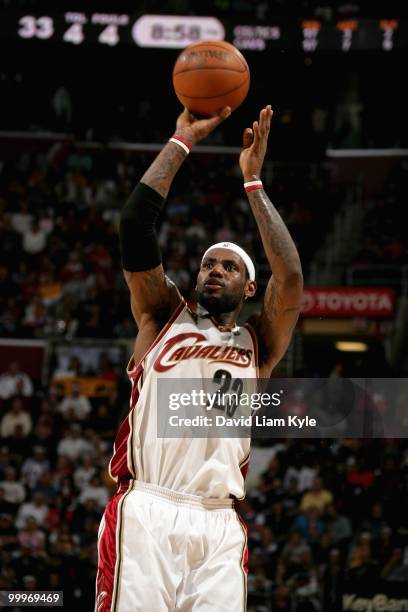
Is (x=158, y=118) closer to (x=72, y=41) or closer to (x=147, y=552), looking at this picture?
(x=72, y=41)

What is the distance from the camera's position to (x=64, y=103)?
18.2m

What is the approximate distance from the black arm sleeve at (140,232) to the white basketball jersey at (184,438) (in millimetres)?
297

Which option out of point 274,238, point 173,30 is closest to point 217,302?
point 274,238

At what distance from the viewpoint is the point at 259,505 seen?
10.4m

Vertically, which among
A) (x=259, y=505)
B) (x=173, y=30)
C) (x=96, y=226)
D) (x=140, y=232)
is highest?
(x=173, y=30)

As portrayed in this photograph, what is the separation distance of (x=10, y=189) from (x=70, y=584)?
9140 millimetres

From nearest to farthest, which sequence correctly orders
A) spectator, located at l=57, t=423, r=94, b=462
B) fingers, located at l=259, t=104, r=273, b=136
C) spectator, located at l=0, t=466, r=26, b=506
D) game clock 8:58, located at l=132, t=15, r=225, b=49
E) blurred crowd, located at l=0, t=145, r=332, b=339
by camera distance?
fingers, located at l=259, t=104, r=273, b=136
spectator, located at l=0, t=466, r=26, b=506
spectator, located at l=57, t=423, r=94, b=462
blurred crowd, located at l=0, t=145, r=332, b=339
game clock 8:58, located at l=132, t=15, r=225, b=49

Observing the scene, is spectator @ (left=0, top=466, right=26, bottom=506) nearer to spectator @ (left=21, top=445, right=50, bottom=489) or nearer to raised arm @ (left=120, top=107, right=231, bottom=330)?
spectator @ (left=21, top=445, right=50, bottom=489)

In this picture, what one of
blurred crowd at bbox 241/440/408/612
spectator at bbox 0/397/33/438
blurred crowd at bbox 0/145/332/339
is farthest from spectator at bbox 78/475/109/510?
blurred crowd at bbox 0/145/332/339

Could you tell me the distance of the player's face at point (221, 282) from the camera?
13.7ft

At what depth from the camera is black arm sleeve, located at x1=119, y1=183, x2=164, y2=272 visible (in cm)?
398

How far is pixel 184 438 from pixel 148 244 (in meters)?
0.81

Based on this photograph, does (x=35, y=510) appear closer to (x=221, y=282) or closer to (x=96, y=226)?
(x=96, y=226)

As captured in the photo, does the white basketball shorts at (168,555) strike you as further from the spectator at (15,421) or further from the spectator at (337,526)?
the spectator at (15,421)
